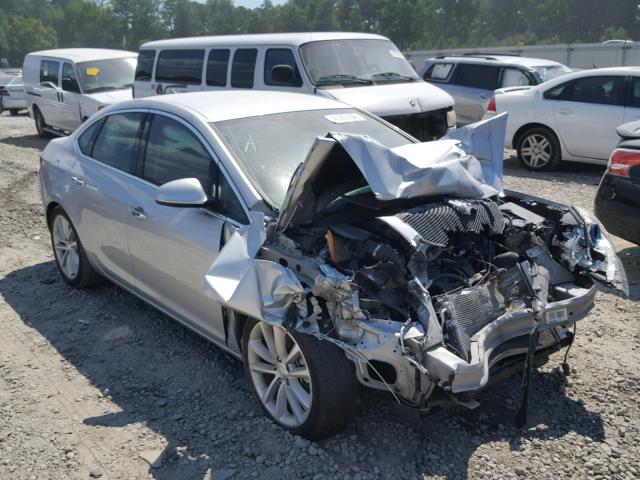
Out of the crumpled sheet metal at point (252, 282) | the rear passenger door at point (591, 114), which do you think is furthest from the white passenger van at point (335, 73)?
the crumpled sheet metal at point (252, 282)

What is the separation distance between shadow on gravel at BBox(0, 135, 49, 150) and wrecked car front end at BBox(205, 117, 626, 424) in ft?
39.9

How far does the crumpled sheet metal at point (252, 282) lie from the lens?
3.32m

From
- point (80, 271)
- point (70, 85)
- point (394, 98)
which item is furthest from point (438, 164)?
point (70, 85)

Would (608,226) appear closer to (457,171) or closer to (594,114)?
(457,171)

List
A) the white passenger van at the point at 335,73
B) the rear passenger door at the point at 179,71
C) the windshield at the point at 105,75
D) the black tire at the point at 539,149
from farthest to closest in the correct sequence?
the windshield at the point at 105,75 → the rear passenger door at the point at 179,71 → the black tire at the point at 539,149 → the white passenger van at the point at 335,73

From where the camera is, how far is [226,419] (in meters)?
3.75

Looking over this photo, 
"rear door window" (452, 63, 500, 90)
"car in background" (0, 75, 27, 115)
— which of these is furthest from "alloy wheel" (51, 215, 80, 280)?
"car in background" (0, 75, 27, 115)

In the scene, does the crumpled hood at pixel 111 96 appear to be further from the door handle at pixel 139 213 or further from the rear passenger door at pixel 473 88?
the door handle at pixel 139 213

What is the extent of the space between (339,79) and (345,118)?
453 cm

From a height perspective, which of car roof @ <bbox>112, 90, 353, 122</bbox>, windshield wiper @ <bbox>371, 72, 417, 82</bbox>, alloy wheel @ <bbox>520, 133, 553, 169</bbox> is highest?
car roof @ <bbox>112, 90, 353, 122</bbox>

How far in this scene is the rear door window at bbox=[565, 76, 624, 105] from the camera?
948 cm

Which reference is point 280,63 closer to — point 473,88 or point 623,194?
point 473,88

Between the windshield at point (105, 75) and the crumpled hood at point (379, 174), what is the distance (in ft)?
35.5

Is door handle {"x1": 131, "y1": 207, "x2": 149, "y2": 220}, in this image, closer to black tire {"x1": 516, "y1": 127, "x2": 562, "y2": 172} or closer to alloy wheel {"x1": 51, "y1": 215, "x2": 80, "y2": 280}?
alloy wheel {"x1": 51, "y1": 215, "x2": 80, "y2": 280}
